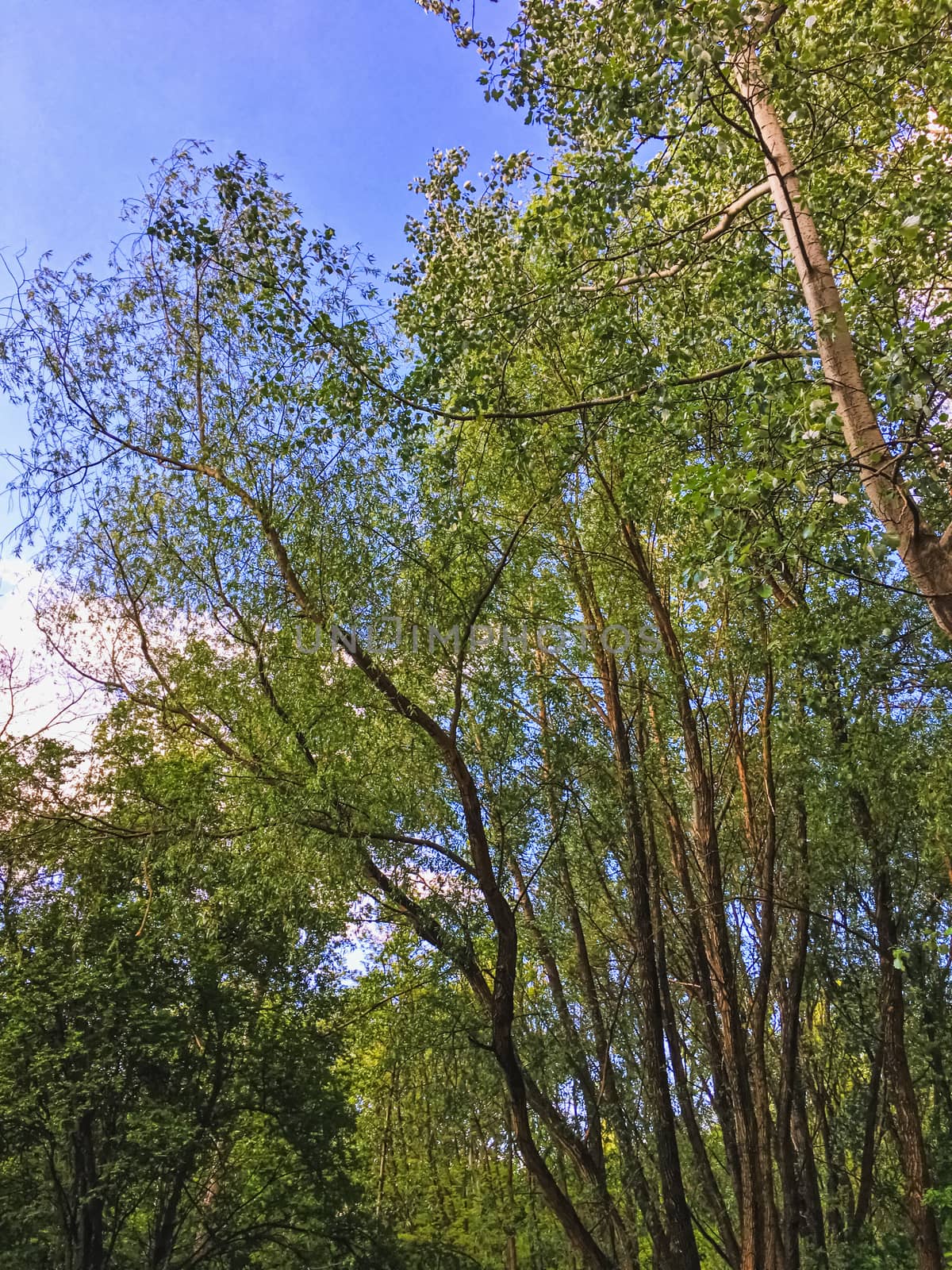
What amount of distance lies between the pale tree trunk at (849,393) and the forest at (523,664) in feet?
0.08

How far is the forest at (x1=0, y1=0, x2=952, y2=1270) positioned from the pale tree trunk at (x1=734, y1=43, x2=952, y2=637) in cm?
2

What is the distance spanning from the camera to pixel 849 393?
3.43 m

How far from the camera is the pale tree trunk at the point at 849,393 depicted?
10.4ft

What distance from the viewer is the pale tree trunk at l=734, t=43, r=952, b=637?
10.4 feet

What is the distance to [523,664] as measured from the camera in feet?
24.2

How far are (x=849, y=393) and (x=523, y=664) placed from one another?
4286 millimetres

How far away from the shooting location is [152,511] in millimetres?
6789

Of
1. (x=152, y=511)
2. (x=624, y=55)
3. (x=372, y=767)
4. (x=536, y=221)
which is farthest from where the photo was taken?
(x=152, y=511)

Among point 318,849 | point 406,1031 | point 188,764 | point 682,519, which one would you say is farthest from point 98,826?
point 682,519

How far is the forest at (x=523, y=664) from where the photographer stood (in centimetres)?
430

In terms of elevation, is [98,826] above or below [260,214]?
below

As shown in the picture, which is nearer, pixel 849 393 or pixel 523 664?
pixel 849 393

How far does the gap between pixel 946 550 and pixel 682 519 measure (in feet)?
11.2

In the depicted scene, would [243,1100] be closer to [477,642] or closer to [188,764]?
[188,764]
